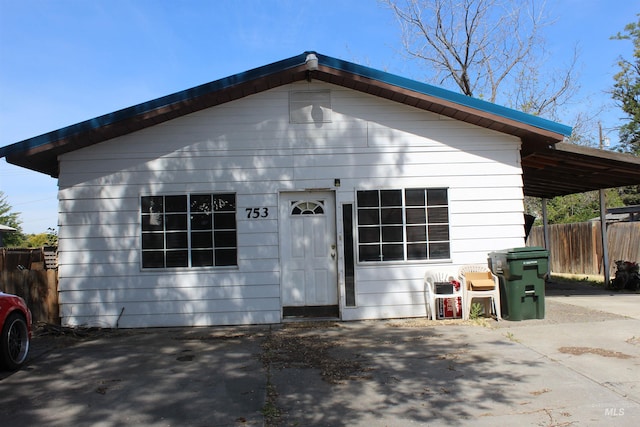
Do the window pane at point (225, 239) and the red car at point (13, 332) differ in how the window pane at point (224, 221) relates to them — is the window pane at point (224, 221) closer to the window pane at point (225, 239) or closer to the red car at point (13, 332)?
the window pane at point (225, 239)

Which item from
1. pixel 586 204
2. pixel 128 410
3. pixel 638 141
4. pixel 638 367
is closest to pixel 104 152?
pixel 128 410

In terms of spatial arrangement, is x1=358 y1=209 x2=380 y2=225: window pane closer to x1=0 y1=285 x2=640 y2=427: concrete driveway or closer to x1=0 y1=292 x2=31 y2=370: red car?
x1=0 y1=285 x2=640 y2=427: concrete driveway

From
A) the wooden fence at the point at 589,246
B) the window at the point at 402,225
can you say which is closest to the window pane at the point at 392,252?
the window at the point at 402,225

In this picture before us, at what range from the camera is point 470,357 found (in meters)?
6.20

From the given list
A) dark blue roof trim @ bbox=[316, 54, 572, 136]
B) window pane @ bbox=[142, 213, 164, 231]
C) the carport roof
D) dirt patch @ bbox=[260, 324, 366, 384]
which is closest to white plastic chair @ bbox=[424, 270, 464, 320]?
dirt patch @ bbox=[260, 324, 366, 384]

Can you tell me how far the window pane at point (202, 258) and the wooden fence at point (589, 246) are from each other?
14261 mm

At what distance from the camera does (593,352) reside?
6.24m

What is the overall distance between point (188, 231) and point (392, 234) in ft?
12.0

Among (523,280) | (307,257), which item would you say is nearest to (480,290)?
(523,280)

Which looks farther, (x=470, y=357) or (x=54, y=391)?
(x=470, y=357)

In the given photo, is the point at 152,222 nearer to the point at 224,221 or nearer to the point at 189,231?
the point at 189,231

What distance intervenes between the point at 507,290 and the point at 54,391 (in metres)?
6.71

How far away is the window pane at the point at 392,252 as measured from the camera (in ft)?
29.2

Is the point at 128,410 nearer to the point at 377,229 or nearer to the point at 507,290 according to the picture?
the point at 377,229
